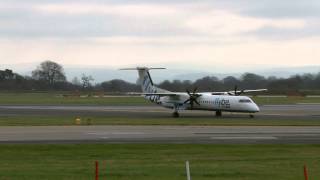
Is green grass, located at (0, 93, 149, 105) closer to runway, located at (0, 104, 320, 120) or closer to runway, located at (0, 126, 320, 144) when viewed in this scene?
runway, located at (0, 104, 320, 120)

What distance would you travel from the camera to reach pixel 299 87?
188 metres

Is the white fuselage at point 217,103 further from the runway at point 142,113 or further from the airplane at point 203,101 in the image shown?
the runway at point 142,113

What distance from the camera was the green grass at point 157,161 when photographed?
19328mm

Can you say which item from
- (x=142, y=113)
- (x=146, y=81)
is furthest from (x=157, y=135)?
(x=146, y=81)

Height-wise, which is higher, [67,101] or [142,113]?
[67,101]

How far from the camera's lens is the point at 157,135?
120 feet

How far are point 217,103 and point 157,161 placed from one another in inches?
1554

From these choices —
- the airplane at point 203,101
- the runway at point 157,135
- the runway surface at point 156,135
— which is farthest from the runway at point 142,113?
the runway at point 157,135

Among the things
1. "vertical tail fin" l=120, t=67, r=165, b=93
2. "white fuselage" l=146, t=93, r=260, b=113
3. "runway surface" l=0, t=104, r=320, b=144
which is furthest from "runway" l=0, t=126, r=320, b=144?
"vertical tail fin" l=120, t=67, r=165, b=93

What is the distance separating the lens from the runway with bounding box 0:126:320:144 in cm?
3306

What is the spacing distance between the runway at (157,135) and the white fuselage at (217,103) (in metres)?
18.5

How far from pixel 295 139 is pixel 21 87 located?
565 ft

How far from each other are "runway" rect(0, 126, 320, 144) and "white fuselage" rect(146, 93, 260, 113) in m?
18.5

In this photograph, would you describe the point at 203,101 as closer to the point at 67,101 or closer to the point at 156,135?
the point at 156,135
